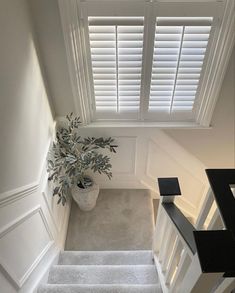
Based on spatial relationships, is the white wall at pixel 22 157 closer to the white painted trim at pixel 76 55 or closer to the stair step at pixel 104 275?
the stair step at pixel 104 275

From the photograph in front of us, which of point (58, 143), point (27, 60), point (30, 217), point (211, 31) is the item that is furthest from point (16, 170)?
point (211, 31)

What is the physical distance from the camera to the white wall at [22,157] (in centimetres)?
156

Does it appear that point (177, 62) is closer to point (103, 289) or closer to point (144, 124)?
point (144, 124)

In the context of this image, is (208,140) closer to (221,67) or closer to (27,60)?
(221,67)

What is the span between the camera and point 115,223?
10.5 ft

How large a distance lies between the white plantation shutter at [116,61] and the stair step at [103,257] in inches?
55.8

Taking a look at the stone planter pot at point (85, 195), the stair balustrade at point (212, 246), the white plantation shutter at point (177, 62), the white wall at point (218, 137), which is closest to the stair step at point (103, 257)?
the stone planter pot at point (85, 195)

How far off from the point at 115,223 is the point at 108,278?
0.96 metres

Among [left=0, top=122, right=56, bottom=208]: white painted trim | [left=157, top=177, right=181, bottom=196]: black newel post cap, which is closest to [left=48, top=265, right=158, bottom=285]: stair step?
[left=0, top=122, right=56, bottom=208]: white painted trim

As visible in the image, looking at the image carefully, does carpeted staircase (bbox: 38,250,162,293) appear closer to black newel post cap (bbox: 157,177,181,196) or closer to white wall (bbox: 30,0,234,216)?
black newel post cap (bbox: 157,177,181,196)

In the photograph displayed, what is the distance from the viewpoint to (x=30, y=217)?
1.97 metres

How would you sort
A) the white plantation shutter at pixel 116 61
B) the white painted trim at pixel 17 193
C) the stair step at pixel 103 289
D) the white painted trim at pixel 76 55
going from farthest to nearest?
the white plantation shutter at pixel 116 61, the white painted trim at pixel 76 55, the stair step at pixel 103 289, the white painted trim at pixel 17 193

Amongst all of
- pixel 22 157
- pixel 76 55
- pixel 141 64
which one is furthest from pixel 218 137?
pixel 22 157

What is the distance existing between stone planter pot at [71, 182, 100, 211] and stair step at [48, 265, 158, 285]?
2.65ft
